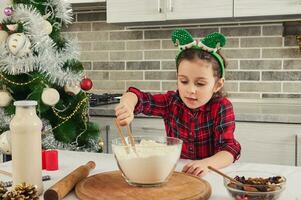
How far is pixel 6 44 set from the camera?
2383mm

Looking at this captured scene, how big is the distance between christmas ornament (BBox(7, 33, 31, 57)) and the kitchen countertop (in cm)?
75

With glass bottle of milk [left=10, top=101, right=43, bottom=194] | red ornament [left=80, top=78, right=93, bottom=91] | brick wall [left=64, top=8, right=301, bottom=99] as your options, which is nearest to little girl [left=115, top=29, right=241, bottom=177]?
glass bottle of milk [left=10, top=101, right=43, bottom=194]

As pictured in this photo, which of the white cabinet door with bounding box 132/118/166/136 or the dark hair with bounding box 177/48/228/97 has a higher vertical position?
the dark hair with bounding box 177/48/228/97

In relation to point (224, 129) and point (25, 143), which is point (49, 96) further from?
point (25, 143)

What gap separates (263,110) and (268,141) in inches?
10.0

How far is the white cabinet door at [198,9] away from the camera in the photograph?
2.85 metres

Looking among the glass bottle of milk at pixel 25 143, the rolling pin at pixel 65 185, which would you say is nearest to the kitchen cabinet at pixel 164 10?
the rolling pin at pixel 65 185

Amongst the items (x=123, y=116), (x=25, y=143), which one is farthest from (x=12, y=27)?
(x=25, y=143)

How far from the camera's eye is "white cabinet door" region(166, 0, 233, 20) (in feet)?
9.35

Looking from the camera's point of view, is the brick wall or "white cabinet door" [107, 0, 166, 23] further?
the brick wall

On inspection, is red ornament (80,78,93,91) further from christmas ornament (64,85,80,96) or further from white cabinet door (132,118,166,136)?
white cabinet door (132,118,166,136)

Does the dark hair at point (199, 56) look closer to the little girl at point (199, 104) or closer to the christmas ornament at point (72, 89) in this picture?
the little girl at point (199, 104)

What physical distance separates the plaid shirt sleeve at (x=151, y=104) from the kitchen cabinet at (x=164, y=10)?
1.07 m

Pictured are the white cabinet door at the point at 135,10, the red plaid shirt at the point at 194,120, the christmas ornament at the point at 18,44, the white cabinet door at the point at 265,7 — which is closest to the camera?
the red plaid shirt at the point at 194,120
